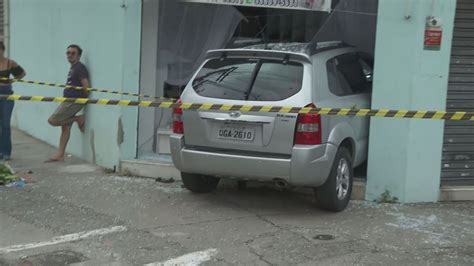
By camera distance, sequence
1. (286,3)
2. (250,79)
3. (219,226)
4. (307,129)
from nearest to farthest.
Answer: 1. (307,129)
2. (219,226)
3. (250,79)
4. (286,3)

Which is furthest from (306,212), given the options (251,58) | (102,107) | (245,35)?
(102,107)

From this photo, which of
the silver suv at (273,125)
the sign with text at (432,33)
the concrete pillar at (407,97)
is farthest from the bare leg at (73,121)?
the sign with text at (432,33)

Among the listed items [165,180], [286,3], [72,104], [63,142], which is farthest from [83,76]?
[286,3]

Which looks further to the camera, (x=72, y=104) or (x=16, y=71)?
(x=16, y=71)

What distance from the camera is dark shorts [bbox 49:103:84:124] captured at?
897cm

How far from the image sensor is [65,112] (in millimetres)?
8992

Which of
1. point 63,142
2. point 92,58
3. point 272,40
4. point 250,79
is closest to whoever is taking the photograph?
point 250,79

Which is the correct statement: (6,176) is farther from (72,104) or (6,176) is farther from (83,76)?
(83,76)

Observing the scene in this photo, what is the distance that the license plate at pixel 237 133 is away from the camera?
6.16 meters

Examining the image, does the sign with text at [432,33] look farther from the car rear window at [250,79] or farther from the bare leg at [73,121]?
the bare leg at [73,121]

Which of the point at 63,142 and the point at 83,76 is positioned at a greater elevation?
the point at 83,76

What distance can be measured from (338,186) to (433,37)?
6.52 feet

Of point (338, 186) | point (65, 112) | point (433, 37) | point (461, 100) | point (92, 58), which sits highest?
point (433, 37)

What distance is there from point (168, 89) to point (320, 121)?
3.27 meters
